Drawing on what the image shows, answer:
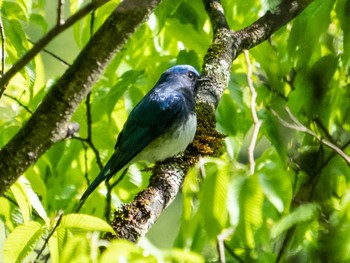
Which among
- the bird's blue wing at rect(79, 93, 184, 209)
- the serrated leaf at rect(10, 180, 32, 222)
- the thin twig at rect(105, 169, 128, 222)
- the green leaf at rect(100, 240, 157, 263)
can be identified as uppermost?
the bird's blue wing at rect(79, 93, 184, 209)

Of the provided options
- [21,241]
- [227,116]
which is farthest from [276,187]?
[227,116]

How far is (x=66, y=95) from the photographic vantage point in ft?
6.34

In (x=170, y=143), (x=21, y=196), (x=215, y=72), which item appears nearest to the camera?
(x=21, y=196)

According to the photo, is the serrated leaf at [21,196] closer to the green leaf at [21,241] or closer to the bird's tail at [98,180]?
the green leaf at [21,241]

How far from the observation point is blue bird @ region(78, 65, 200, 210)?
441cm

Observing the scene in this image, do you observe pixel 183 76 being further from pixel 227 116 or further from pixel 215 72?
pixel 215 72

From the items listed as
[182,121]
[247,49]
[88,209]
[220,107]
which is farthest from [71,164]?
[247,49]

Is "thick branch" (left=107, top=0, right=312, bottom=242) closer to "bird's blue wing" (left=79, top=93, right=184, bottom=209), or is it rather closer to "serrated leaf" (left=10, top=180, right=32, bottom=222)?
"bird's blue wing" (left=79, top=93, right=184, bottom=209)

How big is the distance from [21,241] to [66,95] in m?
0.67

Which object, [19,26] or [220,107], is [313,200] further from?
[19,26]

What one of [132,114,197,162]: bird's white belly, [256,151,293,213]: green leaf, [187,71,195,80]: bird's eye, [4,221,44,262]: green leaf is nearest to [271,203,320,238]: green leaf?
[256,151,293,213]: green leaf

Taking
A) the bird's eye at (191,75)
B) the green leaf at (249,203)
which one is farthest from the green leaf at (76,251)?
the bird's eye at (191,75)

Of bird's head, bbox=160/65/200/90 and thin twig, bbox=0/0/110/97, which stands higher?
bird's head, bbox=160/65/200/90

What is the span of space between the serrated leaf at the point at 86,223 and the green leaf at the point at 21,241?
0.17m
